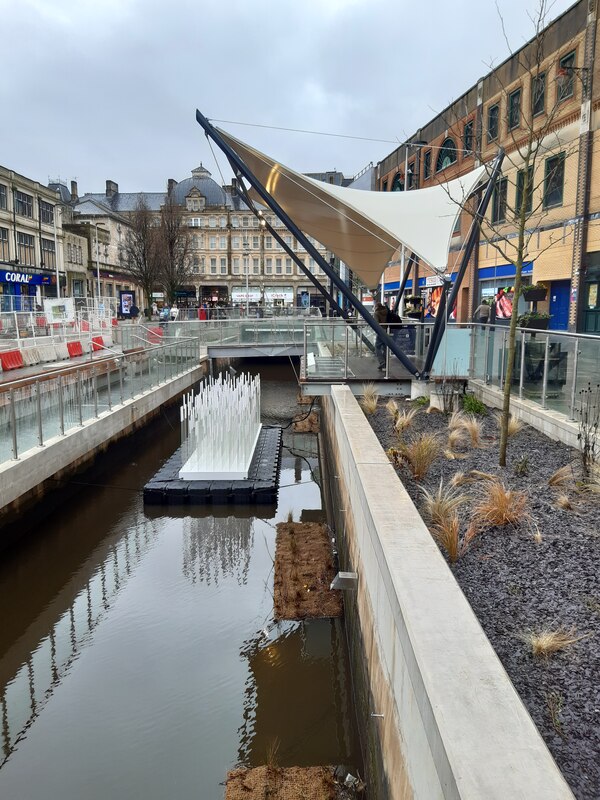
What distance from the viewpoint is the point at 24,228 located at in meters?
51.4

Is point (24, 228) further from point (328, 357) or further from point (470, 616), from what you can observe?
point (470, 616)

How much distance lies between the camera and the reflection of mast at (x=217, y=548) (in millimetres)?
9336

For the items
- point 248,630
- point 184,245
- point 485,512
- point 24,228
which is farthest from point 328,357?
point 184,245

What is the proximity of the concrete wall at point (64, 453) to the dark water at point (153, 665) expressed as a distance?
2.70 ft

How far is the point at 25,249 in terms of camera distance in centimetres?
5216

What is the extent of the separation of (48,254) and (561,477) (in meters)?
57.7

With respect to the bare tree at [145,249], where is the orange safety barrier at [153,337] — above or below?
below

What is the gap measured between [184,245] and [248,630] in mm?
57660

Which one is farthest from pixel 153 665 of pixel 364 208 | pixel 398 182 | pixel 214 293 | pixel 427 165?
pixel 214 293

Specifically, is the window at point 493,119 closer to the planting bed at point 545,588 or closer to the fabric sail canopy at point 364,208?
the fabric sail canopy at point 364,208

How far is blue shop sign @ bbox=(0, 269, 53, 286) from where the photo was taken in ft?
154

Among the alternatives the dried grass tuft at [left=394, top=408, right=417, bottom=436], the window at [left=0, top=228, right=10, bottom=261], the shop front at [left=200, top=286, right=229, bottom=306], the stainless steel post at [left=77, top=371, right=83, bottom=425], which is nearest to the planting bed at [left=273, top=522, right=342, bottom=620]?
the dried grass tuft at [left=394, top=408, right=417, bottom=436]

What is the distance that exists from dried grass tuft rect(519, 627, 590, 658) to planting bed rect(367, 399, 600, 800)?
29mm

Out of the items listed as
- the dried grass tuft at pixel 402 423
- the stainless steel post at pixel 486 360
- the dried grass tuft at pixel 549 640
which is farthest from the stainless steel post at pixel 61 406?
the dried grass tuft at pixel 549 640
